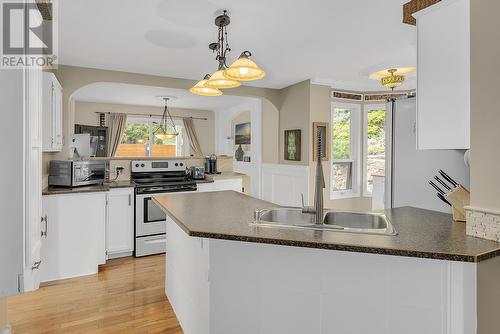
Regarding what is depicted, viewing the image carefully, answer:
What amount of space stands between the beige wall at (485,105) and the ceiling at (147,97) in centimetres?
397

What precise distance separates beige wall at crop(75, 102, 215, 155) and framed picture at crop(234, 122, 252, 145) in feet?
4.99

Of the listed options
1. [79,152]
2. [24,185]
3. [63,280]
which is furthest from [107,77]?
[24,185]

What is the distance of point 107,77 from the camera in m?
3.75

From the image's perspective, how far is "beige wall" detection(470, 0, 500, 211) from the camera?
4.24ft

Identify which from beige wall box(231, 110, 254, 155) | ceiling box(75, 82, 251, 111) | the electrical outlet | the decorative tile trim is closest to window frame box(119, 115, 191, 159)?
ceiling box(75, 82, 251, 111)

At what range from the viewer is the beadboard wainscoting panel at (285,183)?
14.2ft

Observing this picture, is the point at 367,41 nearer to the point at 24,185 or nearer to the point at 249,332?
the point at 249,332

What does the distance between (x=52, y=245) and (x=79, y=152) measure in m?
1.17

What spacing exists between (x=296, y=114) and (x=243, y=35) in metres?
1.99

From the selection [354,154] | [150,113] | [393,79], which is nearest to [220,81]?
[393,79]

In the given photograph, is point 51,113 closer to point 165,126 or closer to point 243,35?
point 243,35

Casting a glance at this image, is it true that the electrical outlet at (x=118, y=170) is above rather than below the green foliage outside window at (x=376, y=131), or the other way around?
below

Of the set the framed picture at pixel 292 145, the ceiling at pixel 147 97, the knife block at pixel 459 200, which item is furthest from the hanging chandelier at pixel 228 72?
the ceiling at pixel 147 97

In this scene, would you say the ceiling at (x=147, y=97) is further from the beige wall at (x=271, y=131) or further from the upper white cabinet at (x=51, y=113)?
the upper white cabinet at (x=51, y=113)
